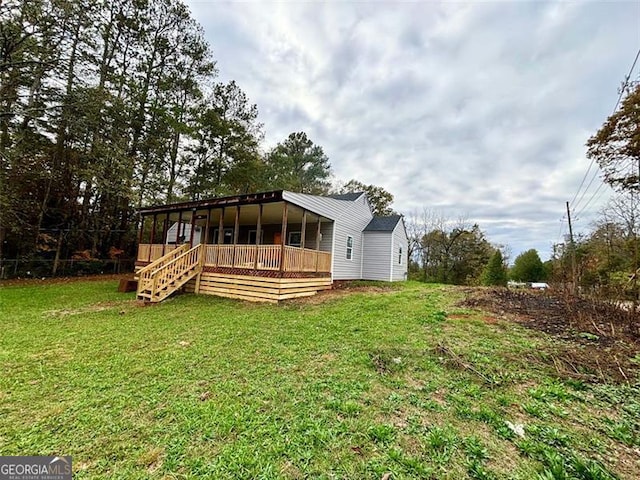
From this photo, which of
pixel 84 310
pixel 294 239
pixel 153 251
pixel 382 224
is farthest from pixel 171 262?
pixel 382 224

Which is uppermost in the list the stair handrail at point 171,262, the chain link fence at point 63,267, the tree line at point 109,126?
the tree line at point 109,126

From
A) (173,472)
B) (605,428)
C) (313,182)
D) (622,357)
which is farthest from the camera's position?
(313,182)

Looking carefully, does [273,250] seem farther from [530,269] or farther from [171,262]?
[530,269]

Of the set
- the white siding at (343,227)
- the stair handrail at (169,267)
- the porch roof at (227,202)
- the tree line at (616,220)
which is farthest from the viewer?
the white siding at (343,227)

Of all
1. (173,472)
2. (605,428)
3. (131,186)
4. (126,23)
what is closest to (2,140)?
(131,186)

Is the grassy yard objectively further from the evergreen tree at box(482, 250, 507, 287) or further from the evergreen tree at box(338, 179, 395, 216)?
the evergreen tree at box(338, 179, 395, 216)

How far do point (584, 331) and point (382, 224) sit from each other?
11.2 m

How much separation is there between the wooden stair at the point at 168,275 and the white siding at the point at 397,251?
10.1 metres

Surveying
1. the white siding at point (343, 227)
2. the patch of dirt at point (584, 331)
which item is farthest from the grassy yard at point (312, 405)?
the white siding at point (343, 227)

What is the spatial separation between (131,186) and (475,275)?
25.9 meters

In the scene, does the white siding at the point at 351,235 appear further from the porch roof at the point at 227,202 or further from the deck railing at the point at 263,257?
the porch roof at the point at 227,202

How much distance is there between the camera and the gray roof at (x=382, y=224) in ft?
51.1

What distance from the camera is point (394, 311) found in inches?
286

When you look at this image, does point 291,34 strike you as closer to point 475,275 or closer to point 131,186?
point 131,186
